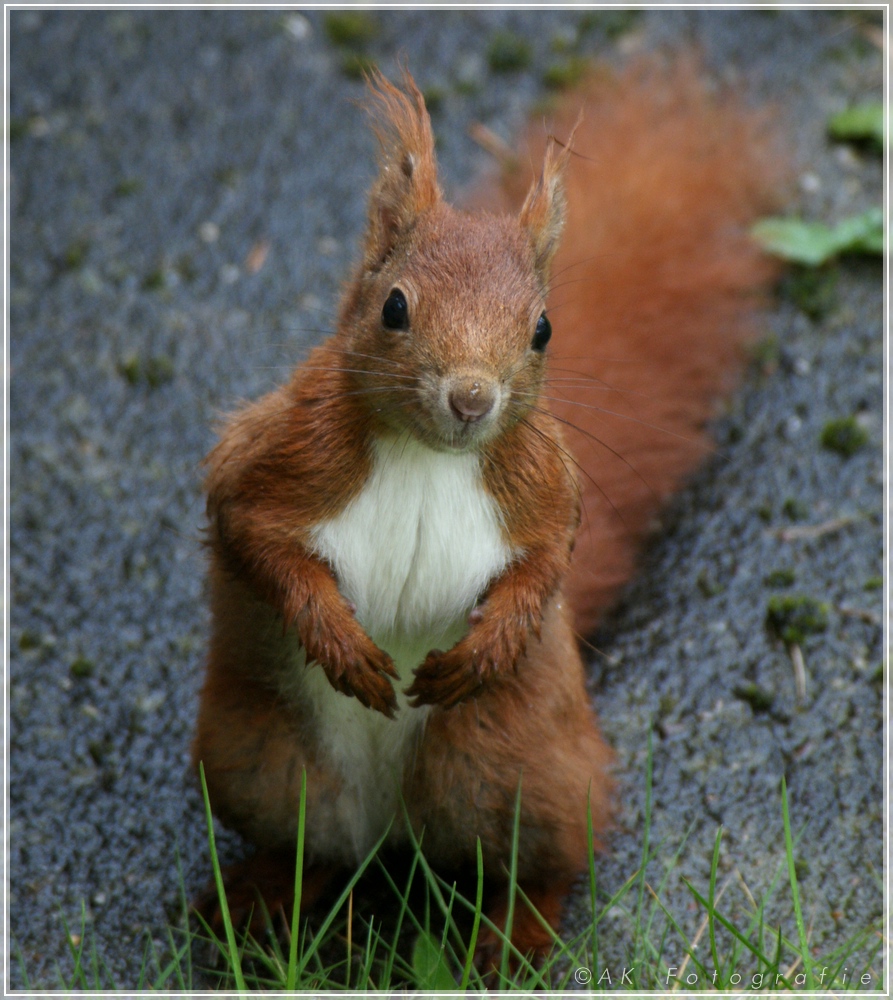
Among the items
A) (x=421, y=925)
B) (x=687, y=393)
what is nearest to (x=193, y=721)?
(x=421, y=925)

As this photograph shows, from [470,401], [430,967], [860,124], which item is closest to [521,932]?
[430,967]

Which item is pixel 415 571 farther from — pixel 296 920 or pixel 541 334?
pixel 296 920

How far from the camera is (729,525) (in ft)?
8.43

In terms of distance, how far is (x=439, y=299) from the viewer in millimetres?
1604

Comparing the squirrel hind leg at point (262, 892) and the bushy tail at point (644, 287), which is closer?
the squirrel hind leg at point (262, 892)

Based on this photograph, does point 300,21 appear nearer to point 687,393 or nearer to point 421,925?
point 687,393

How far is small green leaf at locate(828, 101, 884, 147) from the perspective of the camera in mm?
3148

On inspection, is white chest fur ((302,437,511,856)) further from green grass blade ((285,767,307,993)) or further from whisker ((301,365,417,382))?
green grass blade ((285,767,307,993))

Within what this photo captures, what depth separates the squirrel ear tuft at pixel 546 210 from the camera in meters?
1.78

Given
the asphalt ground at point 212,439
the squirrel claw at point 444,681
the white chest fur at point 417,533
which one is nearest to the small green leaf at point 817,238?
the asphalt ground at point 212,439

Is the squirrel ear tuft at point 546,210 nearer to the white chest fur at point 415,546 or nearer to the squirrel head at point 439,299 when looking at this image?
the squirrel head at point 439,299

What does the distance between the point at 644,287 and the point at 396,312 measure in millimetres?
901

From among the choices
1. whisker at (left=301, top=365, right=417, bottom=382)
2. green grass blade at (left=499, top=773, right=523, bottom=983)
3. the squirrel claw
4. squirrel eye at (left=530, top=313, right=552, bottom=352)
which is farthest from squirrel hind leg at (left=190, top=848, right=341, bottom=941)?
squirrel eye at (left=530, top=313, right=552, bottom=352)

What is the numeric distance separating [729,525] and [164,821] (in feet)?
3.98
